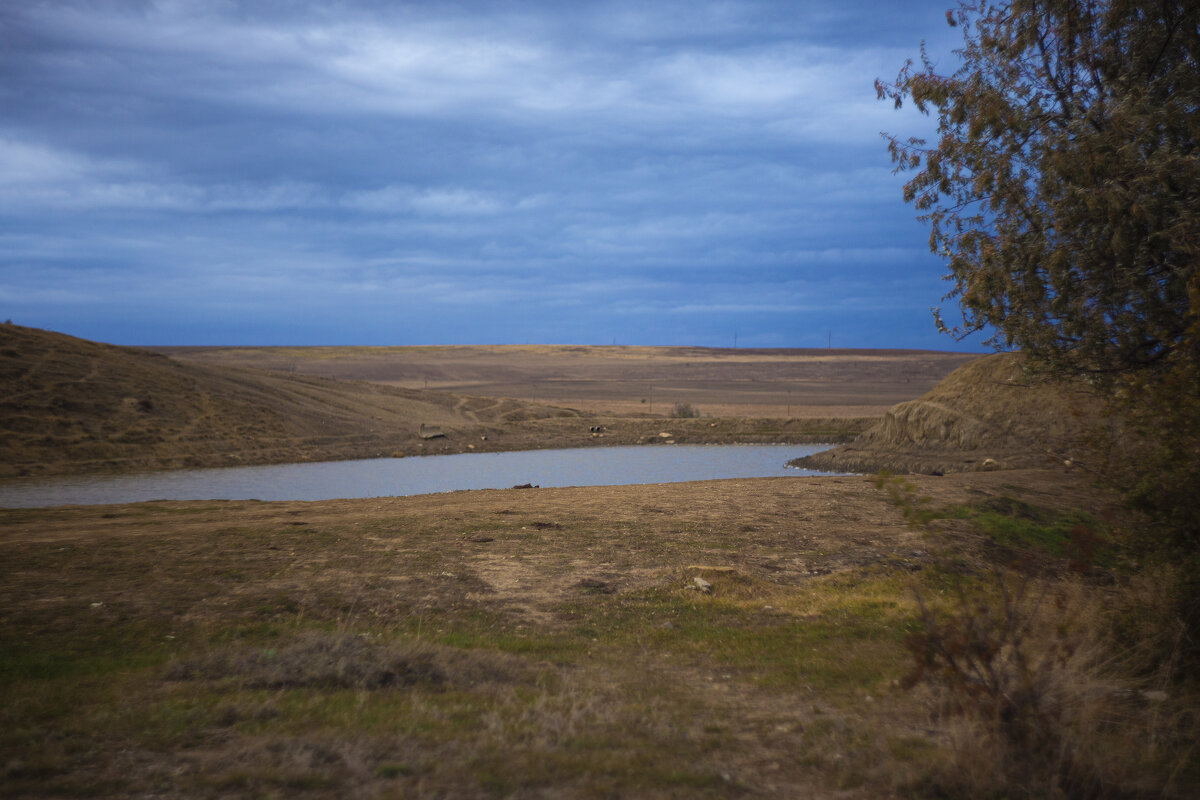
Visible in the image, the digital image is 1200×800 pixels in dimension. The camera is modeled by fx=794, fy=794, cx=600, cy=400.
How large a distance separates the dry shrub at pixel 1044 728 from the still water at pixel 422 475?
60.0 ft

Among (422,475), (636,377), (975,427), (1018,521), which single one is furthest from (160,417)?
(636,377)

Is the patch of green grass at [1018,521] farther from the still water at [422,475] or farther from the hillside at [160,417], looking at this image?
the hillside at [160,417]

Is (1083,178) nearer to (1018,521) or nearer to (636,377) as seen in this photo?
(1018,521)

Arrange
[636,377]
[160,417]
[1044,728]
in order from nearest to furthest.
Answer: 1. [1044,728]
2. [160,417]
3. [636,377]

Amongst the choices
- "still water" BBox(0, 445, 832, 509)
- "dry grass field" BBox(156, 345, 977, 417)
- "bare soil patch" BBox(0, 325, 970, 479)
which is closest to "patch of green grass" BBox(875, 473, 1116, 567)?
"still water" BBox(0, 445, 832, 509)

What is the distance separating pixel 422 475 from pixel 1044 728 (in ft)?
77.4

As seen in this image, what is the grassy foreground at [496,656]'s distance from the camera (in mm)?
4941

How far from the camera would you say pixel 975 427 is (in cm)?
2348

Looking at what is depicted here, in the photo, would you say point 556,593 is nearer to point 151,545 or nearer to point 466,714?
point 466,714

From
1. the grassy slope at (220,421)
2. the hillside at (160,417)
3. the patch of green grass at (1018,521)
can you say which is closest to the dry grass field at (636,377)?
the grassy slope at (220,421)

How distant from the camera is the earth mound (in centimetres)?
2120

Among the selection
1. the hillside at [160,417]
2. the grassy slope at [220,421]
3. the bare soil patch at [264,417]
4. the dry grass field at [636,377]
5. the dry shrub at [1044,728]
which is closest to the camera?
the dry shrub at [1044,728]

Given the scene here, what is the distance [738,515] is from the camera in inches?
580

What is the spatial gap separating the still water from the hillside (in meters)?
1.69
